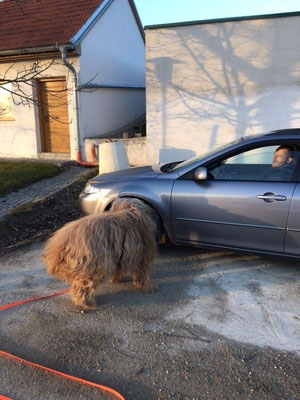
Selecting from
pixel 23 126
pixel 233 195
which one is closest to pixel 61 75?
pixel 23 126

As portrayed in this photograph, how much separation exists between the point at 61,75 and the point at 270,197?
9.25 m

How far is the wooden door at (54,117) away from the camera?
447 inches

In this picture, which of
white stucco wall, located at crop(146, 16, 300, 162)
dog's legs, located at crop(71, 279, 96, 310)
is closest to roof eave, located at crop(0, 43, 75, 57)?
white stucco wall, located at crop(146, 16, 300, 162)

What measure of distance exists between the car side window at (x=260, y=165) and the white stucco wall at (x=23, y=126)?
7.91m

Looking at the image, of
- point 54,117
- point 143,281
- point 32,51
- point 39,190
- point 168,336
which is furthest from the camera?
point 54,117

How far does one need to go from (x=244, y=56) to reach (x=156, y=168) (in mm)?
5995

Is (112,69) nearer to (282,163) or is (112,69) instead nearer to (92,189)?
(92,189)

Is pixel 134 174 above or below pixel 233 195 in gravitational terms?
above

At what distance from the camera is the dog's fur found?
3.19 metres

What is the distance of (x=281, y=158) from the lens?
13.5ft

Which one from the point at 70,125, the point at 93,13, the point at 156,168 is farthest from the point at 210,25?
the point at 156,168

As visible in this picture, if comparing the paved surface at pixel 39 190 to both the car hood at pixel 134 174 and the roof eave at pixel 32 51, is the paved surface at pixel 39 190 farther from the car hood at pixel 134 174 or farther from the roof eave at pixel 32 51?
the roof eave at pixel 32 51

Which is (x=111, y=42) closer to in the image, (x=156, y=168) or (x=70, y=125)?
(x=70, y=125)

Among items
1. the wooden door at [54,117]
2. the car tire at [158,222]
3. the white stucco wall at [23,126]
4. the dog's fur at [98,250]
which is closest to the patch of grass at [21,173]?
the white stucco wall at [23,126]
